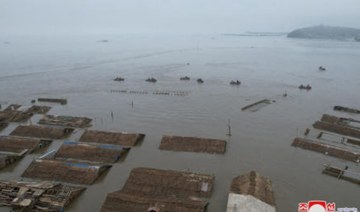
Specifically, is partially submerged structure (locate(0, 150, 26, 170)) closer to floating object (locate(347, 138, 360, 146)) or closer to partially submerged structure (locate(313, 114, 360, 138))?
partially submerged structure (locate(313, 114, 360, 138))

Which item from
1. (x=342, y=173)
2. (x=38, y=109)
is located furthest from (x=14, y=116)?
(x=342, y=173)

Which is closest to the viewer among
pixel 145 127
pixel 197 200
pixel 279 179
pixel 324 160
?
pixel 197 200

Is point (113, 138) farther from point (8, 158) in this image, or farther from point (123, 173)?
point (8, 158)

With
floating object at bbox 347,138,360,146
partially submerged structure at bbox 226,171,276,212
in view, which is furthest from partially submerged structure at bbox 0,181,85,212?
floating object at bbox 347,138,360,146

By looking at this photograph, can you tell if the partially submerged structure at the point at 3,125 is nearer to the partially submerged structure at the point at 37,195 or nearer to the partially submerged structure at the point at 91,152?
the partially submerged structure at the point at 91,152

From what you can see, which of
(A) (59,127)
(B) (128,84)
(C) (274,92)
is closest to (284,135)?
(C) (274,92)

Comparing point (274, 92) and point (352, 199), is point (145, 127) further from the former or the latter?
point (274, 92)
